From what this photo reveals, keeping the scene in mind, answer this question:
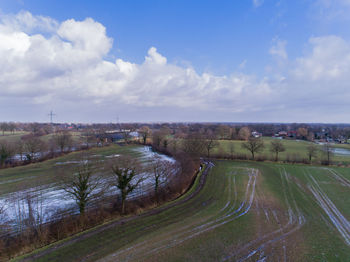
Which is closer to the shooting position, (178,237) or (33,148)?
(178,237)

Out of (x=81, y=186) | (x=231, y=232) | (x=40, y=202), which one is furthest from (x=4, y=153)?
(x=231, y=232)

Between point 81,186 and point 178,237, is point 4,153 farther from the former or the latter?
point 178,237

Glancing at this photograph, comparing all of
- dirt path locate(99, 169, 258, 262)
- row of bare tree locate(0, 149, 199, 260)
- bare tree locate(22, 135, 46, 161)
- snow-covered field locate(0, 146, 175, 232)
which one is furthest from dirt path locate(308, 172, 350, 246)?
bare tree locate(22, 135, 46, 161)

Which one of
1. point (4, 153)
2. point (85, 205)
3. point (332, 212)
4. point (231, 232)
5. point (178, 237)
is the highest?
point (4, 153)

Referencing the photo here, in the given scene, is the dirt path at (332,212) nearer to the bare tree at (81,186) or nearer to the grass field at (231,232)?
the grass field at (231,232)

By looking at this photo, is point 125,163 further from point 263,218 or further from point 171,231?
point 263,218

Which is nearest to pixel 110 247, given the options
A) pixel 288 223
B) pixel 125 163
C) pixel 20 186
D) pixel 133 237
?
pixel 133 237

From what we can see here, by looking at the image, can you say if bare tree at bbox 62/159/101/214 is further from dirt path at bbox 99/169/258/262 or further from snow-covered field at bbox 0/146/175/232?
dirt path at bbox 99/169/258/262

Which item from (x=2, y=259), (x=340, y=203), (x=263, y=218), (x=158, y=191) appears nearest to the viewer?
(x=2, y=259)

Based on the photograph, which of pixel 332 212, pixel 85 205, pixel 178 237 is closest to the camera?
pixel 178 237
